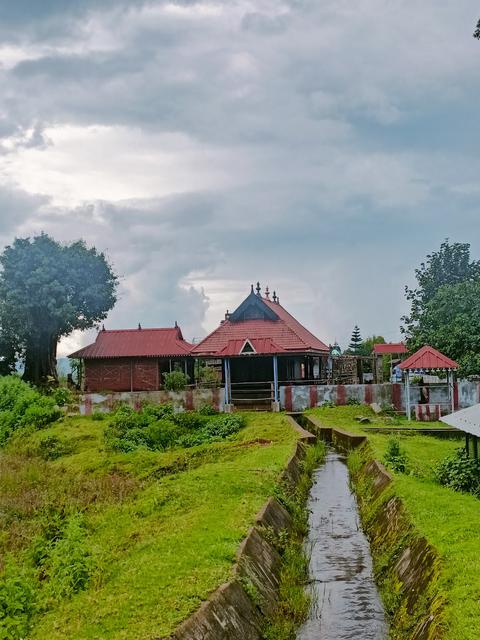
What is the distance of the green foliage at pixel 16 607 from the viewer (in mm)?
8305

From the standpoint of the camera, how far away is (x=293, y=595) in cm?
1124

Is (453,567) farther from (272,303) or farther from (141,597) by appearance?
(272,303)

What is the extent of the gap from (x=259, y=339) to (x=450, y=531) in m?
29.7

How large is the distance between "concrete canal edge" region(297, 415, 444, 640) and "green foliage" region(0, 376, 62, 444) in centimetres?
2107

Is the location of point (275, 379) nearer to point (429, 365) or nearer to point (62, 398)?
point (429, 365)

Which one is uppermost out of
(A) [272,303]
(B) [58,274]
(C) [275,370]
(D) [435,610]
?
(B) [58,274]

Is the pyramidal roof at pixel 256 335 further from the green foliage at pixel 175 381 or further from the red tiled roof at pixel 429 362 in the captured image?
the red tiled roof at pixel 429 362

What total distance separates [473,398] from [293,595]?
87.6 feet

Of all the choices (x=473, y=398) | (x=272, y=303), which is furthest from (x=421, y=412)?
(x=272, y=303)

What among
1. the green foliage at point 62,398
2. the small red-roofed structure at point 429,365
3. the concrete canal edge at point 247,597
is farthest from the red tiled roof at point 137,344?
the concrete canal edge at point 247,597

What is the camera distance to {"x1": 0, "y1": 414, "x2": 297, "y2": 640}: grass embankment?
8664 mm

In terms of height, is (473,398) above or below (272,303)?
below

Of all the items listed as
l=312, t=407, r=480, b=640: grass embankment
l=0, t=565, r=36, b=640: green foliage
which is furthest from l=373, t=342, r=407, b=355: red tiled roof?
l=0, t=565, r=36, b=640: green foliage

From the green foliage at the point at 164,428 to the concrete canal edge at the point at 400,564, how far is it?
458 inches
